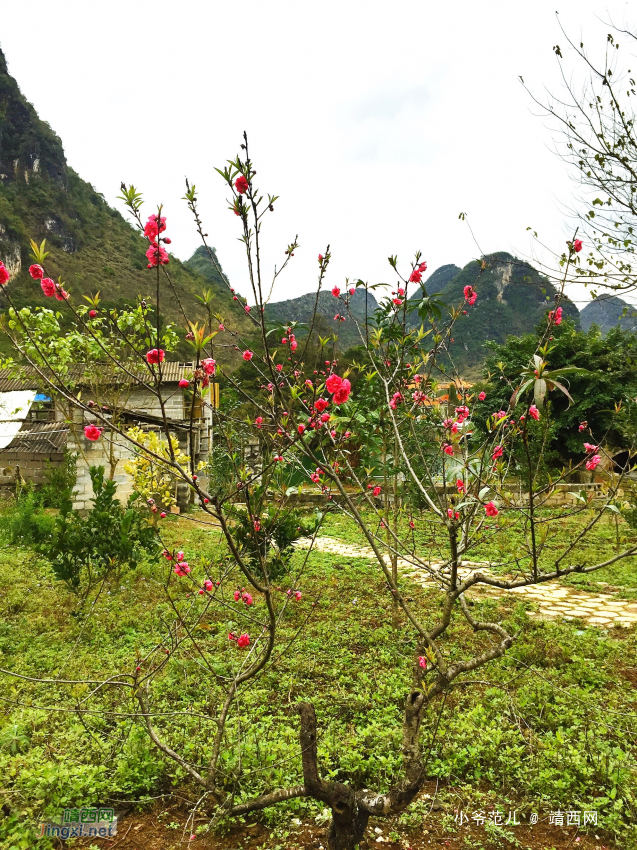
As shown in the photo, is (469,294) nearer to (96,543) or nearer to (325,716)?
(325,716)

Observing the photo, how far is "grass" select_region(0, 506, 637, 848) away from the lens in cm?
204

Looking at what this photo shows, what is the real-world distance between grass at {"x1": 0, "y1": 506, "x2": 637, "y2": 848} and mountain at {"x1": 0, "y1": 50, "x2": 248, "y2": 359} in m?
27.6

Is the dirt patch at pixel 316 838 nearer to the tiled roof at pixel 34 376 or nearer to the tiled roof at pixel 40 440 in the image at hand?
the tiled roof at pixel 34 376

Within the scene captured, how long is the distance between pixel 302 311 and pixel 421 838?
42263mm

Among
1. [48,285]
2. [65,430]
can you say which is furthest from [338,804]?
[65,430]

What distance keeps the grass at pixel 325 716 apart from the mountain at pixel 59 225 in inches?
1089

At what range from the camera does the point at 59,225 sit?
4172 centimetres

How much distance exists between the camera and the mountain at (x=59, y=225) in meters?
34.4

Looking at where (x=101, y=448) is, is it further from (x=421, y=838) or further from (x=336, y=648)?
A: (x=421, y=838)

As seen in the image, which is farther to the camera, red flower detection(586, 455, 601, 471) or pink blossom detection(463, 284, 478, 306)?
pink blossom detection(463, 284, 478, 306)

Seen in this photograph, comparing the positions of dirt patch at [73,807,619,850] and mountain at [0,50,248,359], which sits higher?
mountain at [0,50,248,359]

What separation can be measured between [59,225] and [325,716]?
48.3m

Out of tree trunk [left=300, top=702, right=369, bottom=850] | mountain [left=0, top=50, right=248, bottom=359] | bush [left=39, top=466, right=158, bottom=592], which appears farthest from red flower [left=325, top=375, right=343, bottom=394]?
mountain [left=0, top=50, right=248, bottom=359]

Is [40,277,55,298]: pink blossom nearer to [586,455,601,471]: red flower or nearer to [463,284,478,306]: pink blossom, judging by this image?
[463,284,478,306]: pink blossom
